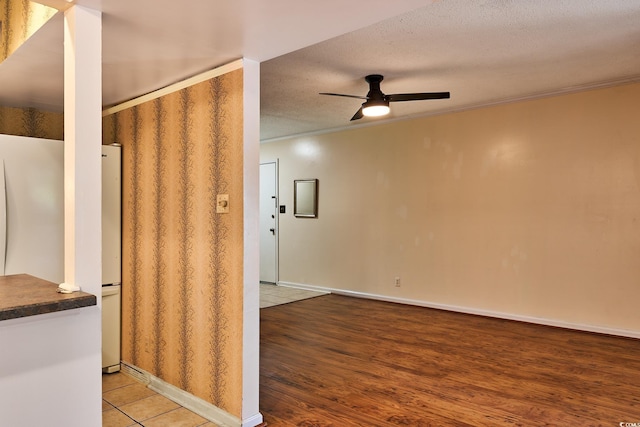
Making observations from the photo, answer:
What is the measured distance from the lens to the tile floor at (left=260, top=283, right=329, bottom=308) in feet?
18.4

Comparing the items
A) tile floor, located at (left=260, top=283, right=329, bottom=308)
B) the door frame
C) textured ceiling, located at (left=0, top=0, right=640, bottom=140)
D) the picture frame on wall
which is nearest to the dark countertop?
textured ceiling, located at (left=0, top=0, right=640, bottom=140)

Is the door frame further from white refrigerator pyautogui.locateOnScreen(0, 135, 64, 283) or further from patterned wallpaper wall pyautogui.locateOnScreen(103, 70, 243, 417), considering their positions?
white refrigerator pyautogui.locateOnScreen(0, 135, 64, 283)

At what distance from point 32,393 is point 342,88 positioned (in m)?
3.40

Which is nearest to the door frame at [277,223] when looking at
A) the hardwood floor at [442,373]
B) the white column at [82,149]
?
the hardwood floor at [442,373]

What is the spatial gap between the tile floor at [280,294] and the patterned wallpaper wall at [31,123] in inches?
119

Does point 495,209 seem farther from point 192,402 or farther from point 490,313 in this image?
point 192,402

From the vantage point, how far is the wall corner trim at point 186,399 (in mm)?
2361

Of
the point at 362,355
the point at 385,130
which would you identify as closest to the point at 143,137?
the point at 362,355

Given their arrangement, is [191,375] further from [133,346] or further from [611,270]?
[611,270]

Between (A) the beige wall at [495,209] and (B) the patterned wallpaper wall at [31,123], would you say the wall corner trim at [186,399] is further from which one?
(A) the beige wall at [495,209]

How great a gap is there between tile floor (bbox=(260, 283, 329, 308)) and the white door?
332mm

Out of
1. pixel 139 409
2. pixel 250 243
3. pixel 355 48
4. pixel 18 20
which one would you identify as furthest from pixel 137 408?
pixel 355 48

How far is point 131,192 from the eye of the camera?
10.3ft

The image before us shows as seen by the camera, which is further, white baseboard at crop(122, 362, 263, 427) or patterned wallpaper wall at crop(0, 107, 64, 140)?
patterned wallpaper wall at crop(0, 107, 64, 140)
